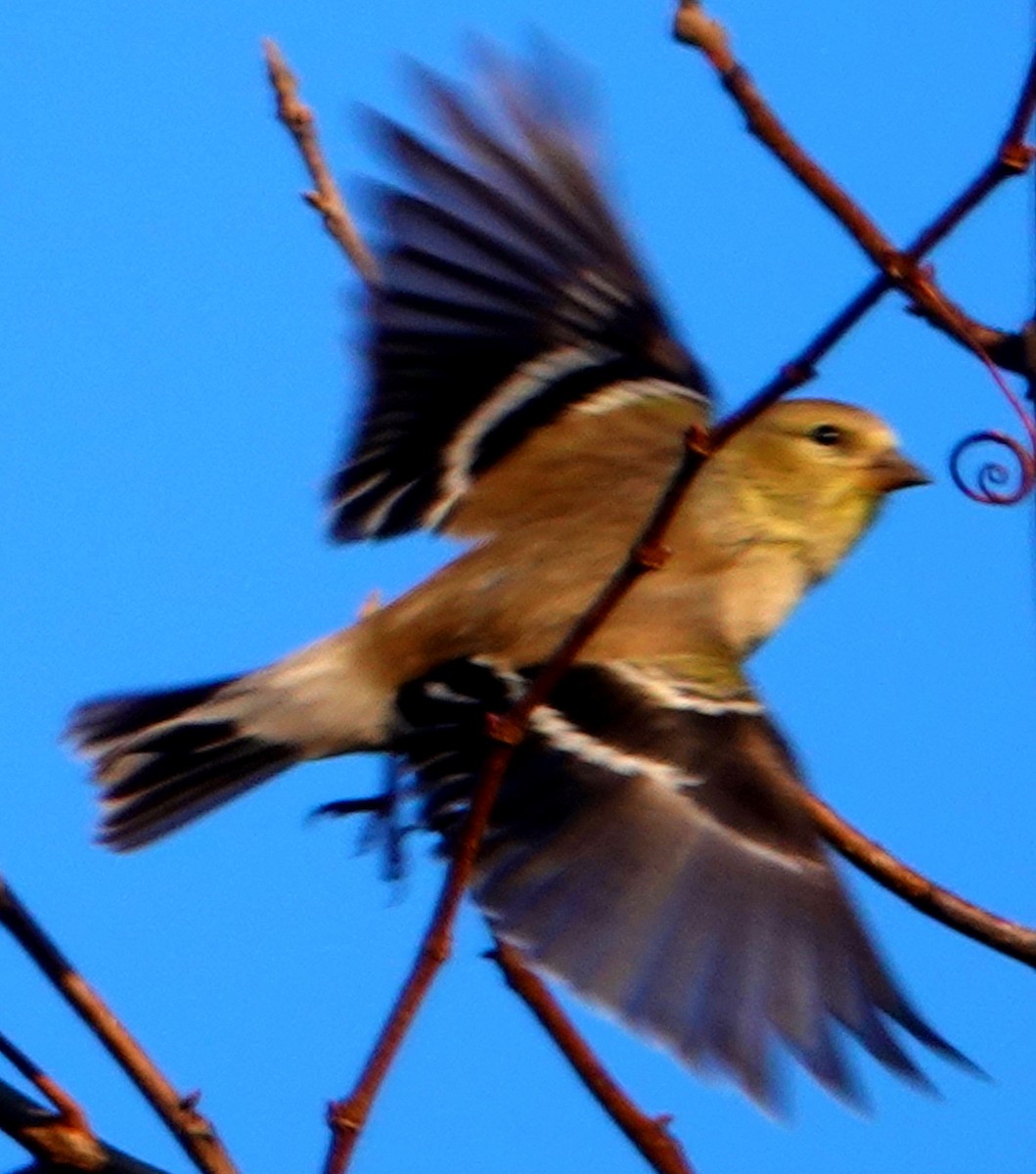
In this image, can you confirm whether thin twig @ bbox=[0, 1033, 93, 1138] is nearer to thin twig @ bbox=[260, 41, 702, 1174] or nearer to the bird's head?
thin twig @ bbox=[260, 41, 702, 1174]

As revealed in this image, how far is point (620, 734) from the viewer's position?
3.28m

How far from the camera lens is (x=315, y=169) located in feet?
10.5

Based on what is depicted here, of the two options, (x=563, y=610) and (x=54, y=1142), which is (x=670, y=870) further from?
(x=54, y=1142)

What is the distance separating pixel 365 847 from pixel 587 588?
24.5 inches

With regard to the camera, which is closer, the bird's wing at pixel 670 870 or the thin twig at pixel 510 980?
the thin twig at pixel 510 980

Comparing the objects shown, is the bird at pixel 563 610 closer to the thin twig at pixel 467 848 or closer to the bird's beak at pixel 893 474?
the bird's beak at pixel 893 474

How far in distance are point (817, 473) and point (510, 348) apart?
21.9 inches

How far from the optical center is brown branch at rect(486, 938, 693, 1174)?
200cm

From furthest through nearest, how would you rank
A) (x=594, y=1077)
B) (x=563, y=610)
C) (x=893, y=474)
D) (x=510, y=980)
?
(x=893, y=474), (x=563, y=610), (x=510, y=980), (x=594, y=1077)

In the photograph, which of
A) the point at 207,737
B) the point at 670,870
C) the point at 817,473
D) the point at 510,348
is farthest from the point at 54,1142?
the point at 817,473

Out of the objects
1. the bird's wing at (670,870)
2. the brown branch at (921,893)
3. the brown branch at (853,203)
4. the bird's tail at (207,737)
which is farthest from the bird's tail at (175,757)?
the brown branch at (853,203)

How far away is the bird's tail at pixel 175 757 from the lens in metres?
3.39

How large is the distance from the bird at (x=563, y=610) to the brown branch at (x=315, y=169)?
0.04 metres

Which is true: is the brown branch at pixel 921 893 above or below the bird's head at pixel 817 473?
below
